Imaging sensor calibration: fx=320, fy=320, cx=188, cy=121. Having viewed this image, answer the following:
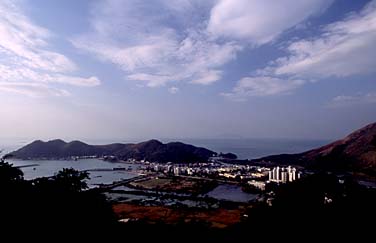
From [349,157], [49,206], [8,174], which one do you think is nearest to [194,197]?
[8,174]

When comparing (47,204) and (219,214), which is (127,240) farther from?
(219,214)

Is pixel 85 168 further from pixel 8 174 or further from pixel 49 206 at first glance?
pixel 49 206

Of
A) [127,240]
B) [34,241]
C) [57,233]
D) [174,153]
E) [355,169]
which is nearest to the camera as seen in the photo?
[34,241]

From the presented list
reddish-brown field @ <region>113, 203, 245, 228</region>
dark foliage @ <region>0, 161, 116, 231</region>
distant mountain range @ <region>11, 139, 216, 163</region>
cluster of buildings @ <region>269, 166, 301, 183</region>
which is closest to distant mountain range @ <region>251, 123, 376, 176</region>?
cluster of buildings @ <region>269, 166, 301, 183</region>

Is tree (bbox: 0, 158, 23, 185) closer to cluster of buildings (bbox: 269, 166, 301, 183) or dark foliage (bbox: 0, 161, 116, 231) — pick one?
dark foliage (bbox: 0, 161, 116, 231)

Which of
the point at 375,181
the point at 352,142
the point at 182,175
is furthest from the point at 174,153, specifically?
the point at 375,181

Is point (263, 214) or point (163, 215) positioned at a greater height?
point (263, 214)

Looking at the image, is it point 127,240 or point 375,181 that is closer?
point 127,240

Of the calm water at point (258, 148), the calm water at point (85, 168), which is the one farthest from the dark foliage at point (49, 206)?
the calm water at point (258, 148)
